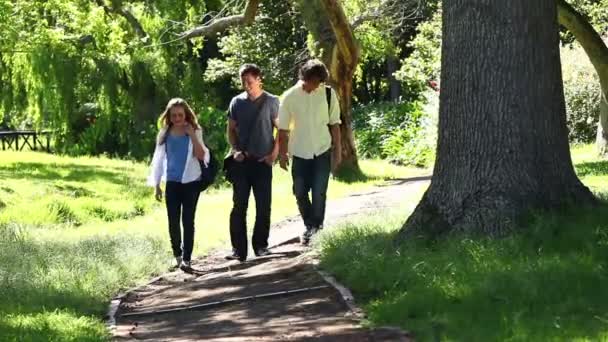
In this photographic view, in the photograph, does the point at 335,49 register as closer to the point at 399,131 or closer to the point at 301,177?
the point at 301,177

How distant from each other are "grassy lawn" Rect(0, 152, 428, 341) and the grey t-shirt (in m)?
1.55

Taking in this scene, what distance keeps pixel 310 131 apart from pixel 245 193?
920 mm

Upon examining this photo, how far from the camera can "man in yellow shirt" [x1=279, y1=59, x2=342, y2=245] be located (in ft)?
36.3

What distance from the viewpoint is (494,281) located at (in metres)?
7.41

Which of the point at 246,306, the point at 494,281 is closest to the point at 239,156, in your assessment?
the point at 246,306

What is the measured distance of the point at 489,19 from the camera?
905 centimetres

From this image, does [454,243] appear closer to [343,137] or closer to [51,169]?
[343,137]

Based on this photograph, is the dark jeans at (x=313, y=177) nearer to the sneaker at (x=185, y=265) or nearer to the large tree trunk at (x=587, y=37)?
the sneaker at (x=185, y=265)

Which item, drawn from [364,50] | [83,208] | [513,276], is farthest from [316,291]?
[364,50]

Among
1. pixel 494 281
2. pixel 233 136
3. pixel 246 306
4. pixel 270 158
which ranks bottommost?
pixel 246 306

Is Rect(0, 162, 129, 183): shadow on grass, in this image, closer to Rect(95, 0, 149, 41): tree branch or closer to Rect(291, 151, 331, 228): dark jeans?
Rect(95, 0, 149, 41): tree branch

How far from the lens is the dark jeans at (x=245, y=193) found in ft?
36.7

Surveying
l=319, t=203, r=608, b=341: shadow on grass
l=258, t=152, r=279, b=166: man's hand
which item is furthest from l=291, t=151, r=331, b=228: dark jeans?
l=319, t=203, r=608, b=341: shadow on grass

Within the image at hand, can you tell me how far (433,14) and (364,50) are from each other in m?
2.66
